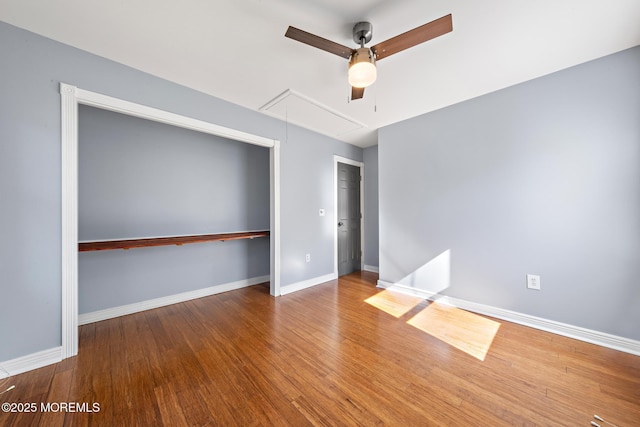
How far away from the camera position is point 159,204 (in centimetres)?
299

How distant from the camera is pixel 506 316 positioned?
2.55 m

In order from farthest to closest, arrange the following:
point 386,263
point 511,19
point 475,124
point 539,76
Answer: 1. point 386,263
2. point 475,124
3. point 539,76
4. point 511,19

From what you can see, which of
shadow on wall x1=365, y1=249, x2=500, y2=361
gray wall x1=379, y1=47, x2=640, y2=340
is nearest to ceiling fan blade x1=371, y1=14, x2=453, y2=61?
gray wall x1=379, y1=47, x2=640, y2=340

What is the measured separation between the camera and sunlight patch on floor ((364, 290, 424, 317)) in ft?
9.29

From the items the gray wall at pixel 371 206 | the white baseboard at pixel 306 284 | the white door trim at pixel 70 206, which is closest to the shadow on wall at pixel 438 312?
the white baseboard at pixel 306 284

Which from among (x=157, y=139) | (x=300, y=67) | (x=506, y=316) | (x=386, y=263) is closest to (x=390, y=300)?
(x=386, y=263)

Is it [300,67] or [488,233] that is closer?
[300,67]

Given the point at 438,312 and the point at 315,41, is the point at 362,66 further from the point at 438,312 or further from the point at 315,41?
the point at 438,312

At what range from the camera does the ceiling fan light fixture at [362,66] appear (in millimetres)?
1628

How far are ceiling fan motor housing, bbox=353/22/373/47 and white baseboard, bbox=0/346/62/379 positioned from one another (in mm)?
3351

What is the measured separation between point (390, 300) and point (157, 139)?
372cm

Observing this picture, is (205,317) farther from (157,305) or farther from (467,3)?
(467,3)

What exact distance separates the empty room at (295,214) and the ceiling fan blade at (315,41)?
0.04m

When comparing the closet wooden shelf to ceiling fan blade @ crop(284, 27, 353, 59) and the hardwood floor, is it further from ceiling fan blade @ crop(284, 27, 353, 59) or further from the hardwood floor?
ceiling fan blade @ crop(284, 27, 353, 59)
